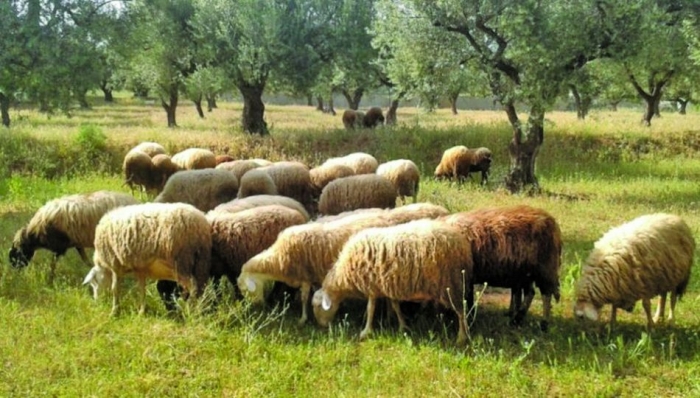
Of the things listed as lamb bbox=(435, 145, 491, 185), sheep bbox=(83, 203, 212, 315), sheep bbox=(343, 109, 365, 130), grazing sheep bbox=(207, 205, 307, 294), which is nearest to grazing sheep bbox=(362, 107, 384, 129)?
sheep bbox=(343, 109, 365, 130)

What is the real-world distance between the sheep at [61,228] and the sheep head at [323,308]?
3250 mm

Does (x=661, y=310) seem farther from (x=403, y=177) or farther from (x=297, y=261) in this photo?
(x=403, y=177)

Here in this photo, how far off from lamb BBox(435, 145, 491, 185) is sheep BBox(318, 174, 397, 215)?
642 cm

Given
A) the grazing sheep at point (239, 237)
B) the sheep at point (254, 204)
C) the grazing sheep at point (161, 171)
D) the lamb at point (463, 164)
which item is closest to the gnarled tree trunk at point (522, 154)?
the lamb at point (463, 164)

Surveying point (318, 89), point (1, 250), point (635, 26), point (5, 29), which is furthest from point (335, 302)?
point (318, 89)

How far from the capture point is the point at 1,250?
8.34 m

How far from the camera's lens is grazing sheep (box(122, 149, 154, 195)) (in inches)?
513

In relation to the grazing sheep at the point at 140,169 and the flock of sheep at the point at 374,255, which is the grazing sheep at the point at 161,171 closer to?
the grazing sheep at the point at 140,169

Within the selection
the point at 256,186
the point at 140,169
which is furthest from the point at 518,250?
the point at 140,169

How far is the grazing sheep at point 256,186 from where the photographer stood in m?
9.79

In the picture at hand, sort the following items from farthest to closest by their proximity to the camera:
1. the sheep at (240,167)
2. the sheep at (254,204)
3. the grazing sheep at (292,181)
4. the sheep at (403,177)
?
the sheep at (403,177), the sheep at (240,167), the grazing sheep at (292,181), the sheep at (254,204)

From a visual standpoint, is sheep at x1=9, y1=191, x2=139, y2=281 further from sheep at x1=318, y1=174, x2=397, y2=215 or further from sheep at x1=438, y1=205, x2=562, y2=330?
sheep at x1=438, y1=205, x2=562, y2=330

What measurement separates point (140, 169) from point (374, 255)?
8.73m

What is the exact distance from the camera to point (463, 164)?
15711 mm
